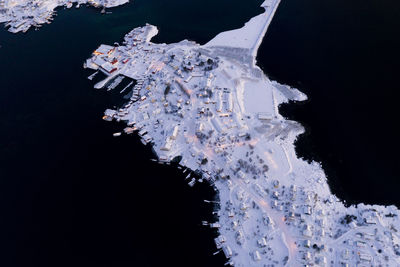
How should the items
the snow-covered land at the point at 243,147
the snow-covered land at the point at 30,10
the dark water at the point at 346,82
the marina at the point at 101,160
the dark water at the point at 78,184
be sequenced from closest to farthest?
the snow-covered land at the point at 243,147, the marina at the point at 101,160, the dark water at the point at 78,184, the dark water at the point at 346,82, the snow-covered land at the point at 30,10

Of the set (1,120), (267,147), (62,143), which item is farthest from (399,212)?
(1,120)

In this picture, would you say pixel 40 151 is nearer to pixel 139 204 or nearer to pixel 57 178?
pixel 57 178

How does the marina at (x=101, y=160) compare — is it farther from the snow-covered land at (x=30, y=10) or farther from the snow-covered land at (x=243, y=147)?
the snow-covered land at (x=30, y=10)

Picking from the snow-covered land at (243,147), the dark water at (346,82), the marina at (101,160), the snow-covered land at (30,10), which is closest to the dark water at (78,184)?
the marina at (101,160)

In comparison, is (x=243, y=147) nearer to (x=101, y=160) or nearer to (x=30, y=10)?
(x=101, y=160)

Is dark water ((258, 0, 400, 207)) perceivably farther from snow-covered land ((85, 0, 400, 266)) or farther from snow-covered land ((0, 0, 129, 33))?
snow-covered land ((0, 0, 129, 33))
